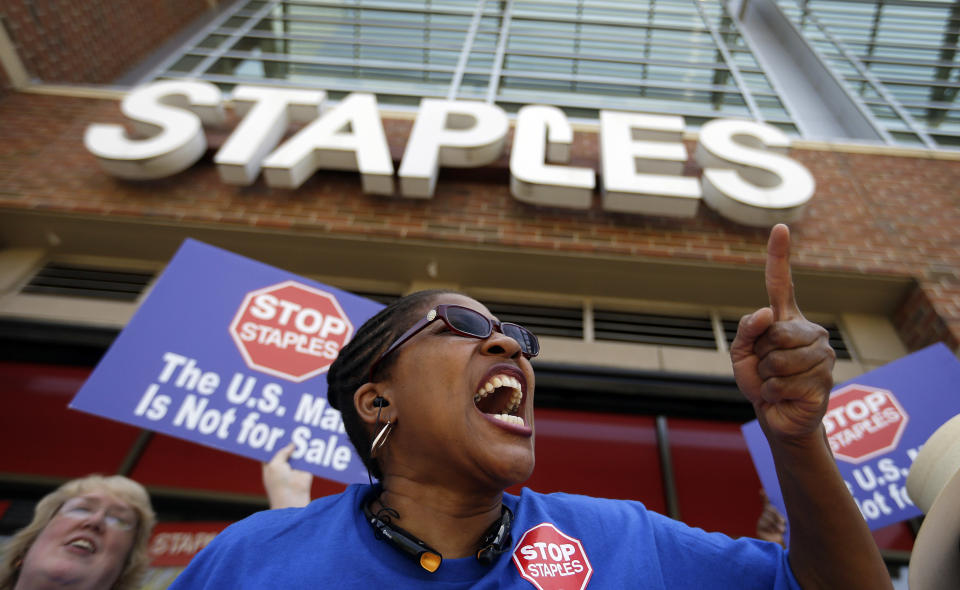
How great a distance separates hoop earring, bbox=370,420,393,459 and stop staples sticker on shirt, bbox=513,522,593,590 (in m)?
0.42

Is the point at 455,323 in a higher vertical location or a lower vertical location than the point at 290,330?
higher

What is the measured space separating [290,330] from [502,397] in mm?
2026

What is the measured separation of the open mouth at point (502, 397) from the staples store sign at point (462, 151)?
3.94 meters

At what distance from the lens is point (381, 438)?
1.52 m

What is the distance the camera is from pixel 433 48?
30.7 feet

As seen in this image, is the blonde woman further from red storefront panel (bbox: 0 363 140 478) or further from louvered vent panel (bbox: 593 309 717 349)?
louvered vent panel (bbox: 593 309 717 349)

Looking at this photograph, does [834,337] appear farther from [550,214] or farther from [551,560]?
[551,560]

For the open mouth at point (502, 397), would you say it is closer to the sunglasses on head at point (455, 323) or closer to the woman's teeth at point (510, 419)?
the woman's teeth at point (510, 419)

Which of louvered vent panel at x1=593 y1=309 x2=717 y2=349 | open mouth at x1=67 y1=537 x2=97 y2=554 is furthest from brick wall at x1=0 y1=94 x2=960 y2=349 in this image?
open mouth at x1=67 y1=537 x2=97 y2=554

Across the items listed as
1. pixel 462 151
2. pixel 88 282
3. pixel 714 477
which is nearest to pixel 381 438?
pixel 714 477

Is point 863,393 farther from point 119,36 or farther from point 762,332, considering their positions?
point 119,36

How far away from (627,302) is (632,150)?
1.49 meters

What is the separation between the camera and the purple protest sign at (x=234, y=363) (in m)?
2.89

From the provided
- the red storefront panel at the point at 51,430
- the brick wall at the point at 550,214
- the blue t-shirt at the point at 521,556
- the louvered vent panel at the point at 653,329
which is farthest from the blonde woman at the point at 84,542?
the louvered vent panel at the point at 653,329
